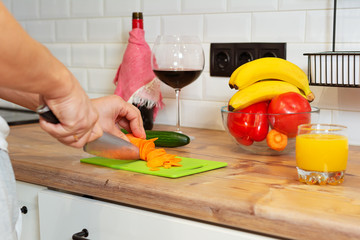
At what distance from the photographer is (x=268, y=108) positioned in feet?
3.72

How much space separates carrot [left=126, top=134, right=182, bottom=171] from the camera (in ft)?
3.34

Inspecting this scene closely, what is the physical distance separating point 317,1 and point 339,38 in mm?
120

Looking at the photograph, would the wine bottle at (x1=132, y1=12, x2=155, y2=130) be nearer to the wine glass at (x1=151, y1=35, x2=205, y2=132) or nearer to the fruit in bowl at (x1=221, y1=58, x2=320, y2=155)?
the wine glass at (x1=151, y1=35, x2=205, y2=132)

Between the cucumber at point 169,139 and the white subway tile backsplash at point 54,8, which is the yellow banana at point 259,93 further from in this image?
the white subway tile backsplash at point 54,8

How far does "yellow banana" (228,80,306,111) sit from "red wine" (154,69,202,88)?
23 cm

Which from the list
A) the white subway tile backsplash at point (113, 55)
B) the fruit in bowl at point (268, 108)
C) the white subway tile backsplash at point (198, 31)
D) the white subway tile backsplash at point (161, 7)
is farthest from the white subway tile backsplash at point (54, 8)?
the fruit in bowl at point (268, 108)

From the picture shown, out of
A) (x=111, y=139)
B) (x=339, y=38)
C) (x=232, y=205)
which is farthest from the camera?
(x=339, y=38)

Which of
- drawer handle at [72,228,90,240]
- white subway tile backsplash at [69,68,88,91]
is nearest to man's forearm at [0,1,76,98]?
drawer handle at [72,228,90,240]

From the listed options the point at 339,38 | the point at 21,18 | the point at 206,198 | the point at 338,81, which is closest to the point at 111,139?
the point at 206,198

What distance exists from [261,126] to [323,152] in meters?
0.26

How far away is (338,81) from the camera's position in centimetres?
118

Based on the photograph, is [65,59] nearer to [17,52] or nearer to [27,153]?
[27,153]

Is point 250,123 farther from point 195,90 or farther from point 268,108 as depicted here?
point 195,90

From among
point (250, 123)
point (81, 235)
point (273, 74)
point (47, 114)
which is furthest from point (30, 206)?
point (273, 74)
